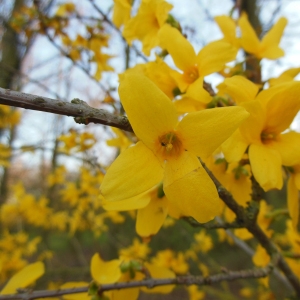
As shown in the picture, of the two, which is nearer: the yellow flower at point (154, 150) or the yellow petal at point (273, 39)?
the yellow flower at point (154, 150)

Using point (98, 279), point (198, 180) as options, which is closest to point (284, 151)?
point (198, 180)

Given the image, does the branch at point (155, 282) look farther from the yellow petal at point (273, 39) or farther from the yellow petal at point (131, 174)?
the yellow petal at point (273, 39)

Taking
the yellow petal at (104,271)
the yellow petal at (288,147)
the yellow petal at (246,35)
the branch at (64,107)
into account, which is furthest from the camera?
the yellow petal at (246,35)

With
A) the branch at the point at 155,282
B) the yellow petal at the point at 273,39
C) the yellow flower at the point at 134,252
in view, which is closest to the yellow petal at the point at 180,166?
the branch at the point at 155,282

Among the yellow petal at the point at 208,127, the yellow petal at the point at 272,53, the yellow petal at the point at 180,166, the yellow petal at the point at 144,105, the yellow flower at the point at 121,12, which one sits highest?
the yellow flower at the point at 121,12

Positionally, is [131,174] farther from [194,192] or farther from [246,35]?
[246,35]

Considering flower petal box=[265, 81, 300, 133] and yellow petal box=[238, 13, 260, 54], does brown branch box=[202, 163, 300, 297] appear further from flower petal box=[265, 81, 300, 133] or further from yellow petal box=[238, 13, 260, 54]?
yellow petal box=[238, 13, 260, 54]

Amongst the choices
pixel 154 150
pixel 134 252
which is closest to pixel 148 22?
pixel 154 150
